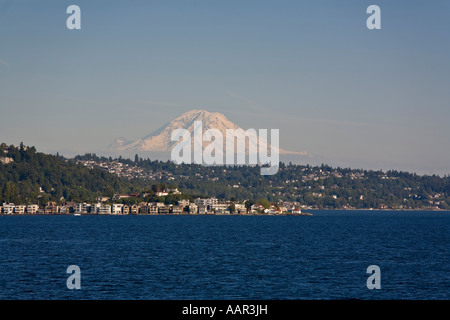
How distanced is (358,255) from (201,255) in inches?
879

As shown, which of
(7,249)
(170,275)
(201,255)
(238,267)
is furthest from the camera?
(7,249)

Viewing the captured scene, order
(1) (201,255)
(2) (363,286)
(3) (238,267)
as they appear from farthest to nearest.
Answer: (1) (201,255)
(3) (238,267)
(2) (363,286)

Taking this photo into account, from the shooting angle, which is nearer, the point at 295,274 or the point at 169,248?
the point at 295,274

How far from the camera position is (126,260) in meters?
76.2

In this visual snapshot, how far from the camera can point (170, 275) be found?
61.5 meters
